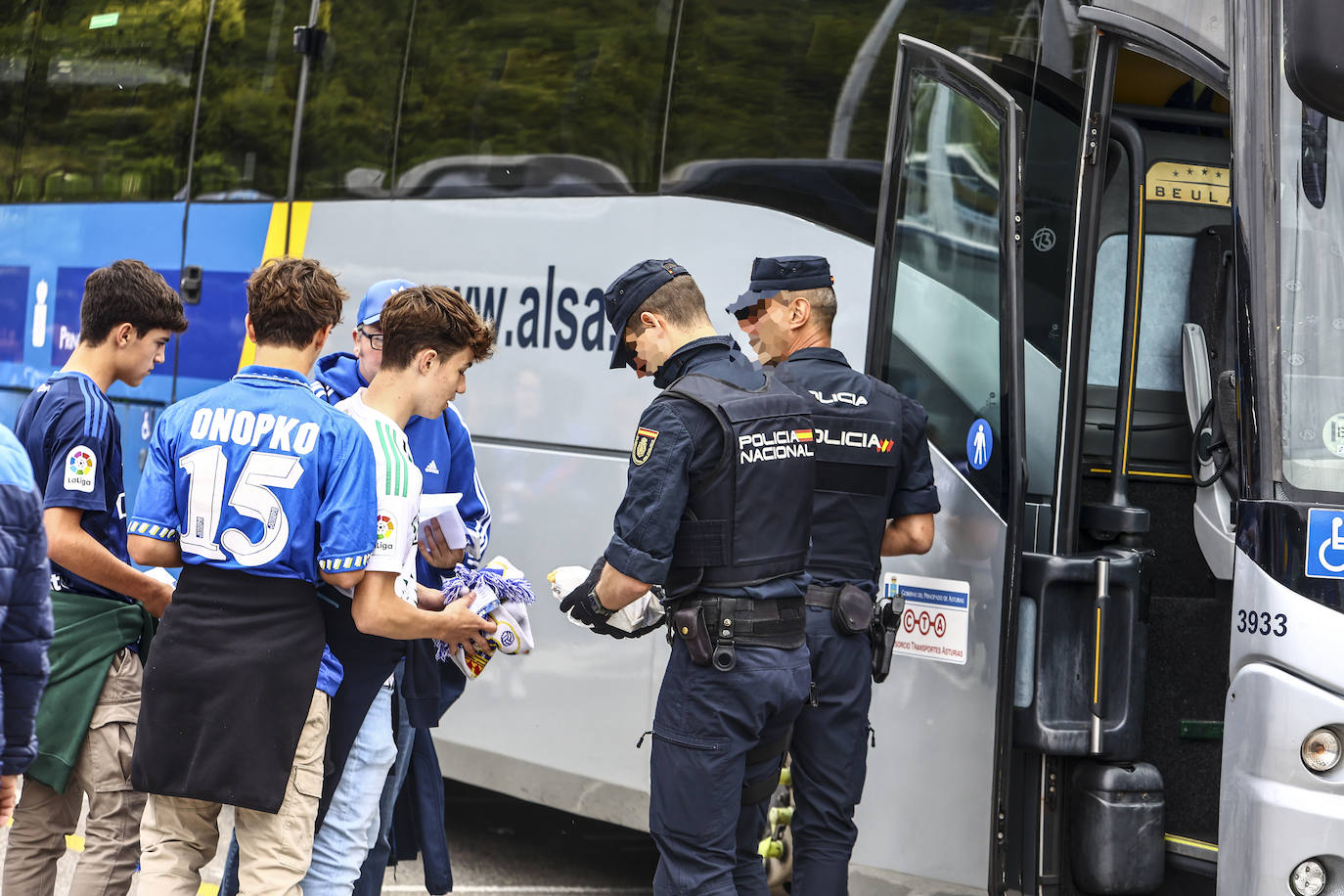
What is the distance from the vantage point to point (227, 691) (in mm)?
3490

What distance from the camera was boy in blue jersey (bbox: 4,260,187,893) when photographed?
402cm

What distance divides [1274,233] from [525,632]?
6.81ft

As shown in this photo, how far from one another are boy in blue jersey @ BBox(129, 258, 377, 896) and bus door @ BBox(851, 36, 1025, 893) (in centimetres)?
172

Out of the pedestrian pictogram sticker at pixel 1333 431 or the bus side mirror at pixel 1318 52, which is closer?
the bus side mirror at pixel 1318 52

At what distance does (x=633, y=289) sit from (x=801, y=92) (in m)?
1.40

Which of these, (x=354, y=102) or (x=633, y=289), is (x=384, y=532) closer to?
(x=633, y=289)

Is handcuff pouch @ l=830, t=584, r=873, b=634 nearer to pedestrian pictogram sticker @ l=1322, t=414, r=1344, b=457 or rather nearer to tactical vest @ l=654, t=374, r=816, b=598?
tactical vest @ l=654, t=374, r=816, b=598

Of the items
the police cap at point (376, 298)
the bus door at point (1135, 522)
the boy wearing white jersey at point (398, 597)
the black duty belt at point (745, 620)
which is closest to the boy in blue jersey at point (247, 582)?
the boy wearing white jersey at point (398, 597)

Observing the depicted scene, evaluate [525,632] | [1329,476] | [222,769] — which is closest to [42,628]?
[222,769]

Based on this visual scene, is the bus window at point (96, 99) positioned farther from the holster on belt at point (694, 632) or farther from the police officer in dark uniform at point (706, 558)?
the holster on belt at point (694, 632)

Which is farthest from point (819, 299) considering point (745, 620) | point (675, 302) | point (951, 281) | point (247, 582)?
point (247, 582)

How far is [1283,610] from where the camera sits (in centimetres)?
343

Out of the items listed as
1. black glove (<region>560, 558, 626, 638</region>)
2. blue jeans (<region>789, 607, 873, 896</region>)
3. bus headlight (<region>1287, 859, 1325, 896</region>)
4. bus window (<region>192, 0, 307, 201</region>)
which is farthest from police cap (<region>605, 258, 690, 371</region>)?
bus window (<region>192, 0, 307, 201</region>)

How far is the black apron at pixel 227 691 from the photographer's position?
3.49 meters
